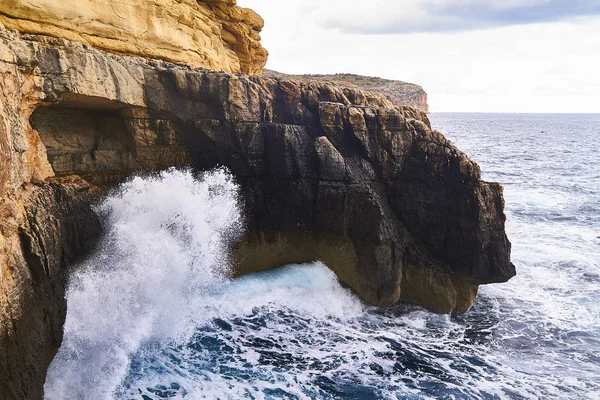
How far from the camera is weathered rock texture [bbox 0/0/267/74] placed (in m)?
13.5

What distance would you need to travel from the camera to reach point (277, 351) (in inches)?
490

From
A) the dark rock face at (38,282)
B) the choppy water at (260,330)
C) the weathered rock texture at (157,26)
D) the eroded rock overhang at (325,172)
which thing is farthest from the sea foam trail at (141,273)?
the weathered rock texture at (157,26)

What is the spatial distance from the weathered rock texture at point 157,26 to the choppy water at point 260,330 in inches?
204

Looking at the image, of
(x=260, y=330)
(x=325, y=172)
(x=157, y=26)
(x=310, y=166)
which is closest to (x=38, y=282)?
(x=260, y=330)

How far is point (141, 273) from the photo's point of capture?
42.3ft

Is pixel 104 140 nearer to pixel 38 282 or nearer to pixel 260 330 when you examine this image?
pixel 38 282

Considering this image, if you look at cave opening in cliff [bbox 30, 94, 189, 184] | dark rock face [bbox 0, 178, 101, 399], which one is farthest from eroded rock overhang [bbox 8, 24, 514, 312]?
dark rock face [bbox 0, 178, 101, 399]

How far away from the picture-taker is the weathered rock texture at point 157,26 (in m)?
13.5

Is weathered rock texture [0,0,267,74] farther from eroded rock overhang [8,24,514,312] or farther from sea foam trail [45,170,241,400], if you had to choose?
sea foam trail [45,170,241,400]

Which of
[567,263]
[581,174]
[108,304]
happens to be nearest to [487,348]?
Result: [567,263]

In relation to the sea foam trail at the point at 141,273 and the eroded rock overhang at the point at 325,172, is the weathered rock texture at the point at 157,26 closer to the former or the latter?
the eroded rock overhang at the point at 325,172

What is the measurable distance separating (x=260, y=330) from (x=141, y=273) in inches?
149

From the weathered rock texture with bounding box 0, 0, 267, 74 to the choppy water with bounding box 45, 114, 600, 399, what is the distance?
17.0ft

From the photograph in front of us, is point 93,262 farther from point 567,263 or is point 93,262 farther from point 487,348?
point 567,263
